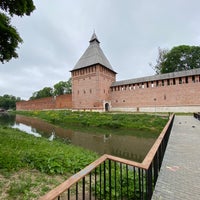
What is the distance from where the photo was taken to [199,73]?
68.8 ft

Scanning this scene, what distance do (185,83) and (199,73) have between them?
2.06 metres

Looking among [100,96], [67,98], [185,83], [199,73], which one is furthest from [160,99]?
[67,98]

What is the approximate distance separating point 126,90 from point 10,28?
21787mm

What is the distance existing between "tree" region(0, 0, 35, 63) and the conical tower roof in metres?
20.0

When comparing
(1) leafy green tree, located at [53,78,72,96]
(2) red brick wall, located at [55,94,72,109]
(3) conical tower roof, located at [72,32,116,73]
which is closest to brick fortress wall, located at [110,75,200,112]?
(3) conical tower roof, located at [72,32,116,73]

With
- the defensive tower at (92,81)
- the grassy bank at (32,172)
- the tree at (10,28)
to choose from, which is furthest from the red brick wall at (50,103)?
the grassy bank at (32,172)

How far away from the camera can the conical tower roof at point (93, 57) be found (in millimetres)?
28125

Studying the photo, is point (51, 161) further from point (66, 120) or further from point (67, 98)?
point (67, 98)

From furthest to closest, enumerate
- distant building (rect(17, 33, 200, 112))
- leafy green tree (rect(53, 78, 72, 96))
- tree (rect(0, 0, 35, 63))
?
leafy green tree (rect(53, 78, 72, 96)) → distant building (rect(17, 33, 200, 112)) → tree (rect(0, 0, 35, 63))

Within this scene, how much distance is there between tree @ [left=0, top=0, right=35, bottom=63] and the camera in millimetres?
6574

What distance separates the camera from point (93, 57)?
2872cm

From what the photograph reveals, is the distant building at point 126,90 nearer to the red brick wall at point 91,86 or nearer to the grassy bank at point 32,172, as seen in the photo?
the red brick wall at point 91,86

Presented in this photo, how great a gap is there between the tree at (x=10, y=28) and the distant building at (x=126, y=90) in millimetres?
19444

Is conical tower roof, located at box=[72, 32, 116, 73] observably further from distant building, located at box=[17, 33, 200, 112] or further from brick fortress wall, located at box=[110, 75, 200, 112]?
brick fortress wall, located at box=[110, 75, 200, 112]
